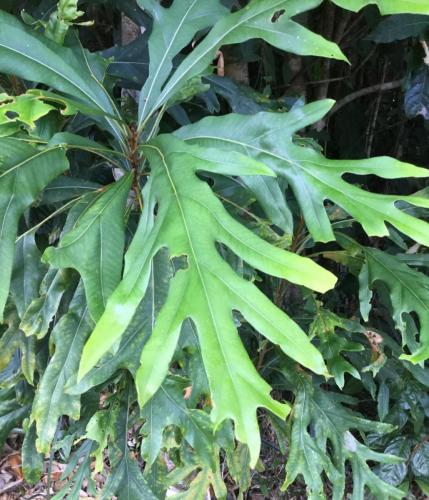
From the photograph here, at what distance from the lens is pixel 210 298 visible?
549mm

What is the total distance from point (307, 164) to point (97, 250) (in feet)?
1.02

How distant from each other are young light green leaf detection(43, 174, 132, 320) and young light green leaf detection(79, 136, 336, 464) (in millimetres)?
56

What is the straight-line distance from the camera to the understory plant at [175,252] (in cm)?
54

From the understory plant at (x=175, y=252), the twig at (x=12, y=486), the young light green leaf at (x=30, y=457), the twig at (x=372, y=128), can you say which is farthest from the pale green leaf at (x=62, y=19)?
the twig at (x=12, y=486)

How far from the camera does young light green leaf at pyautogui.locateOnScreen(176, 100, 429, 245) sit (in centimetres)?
66

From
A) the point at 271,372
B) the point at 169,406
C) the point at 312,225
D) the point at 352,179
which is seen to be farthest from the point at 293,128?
the point at 352,179

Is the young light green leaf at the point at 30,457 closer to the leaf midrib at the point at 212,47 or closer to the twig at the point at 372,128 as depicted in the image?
the leaf midrib at the point at 212,47

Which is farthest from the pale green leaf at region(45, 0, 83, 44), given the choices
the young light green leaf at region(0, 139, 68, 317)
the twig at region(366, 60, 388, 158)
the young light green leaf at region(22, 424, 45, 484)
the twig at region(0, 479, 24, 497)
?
the twig at region(0, 479, 24, 497)

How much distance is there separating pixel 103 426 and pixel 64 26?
657mm

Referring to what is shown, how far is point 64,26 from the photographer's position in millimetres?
804

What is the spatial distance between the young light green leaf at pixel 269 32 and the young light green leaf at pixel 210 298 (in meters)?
0.22

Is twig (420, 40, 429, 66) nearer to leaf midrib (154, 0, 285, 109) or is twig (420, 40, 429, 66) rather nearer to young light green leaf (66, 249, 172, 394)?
leaf midrib (154, 0, 285, 109)

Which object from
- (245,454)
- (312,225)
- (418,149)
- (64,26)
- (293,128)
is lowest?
(245,454)

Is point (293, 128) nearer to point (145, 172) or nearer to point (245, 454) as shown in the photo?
point (145, 172)
